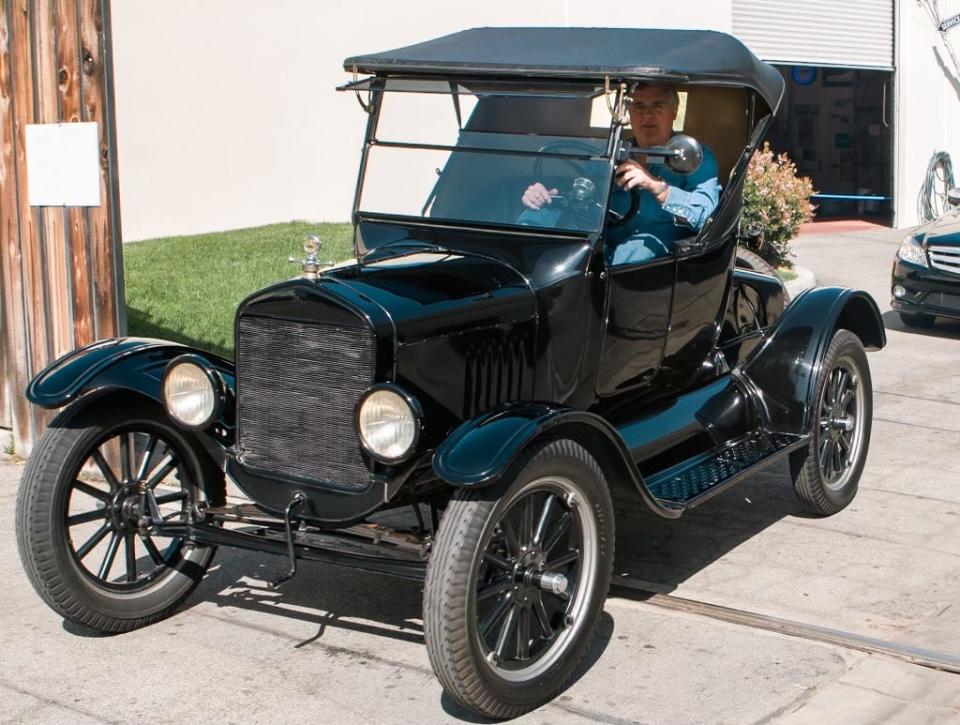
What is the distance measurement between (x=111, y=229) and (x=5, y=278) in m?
0.92

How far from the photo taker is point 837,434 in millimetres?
6250

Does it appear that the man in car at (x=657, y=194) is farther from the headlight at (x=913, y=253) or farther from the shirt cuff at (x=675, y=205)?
the headlight at (x=913, y=253)

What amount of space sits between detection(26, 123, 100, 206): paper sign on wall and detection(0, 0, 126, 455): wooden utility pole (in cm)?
4

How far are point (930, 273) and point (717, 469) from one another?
6.14 meters

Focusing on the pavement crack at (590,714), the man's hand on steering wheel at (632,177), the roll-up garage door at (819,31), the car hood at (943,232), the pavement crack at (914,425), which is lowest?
the pavement crack at (590,714)

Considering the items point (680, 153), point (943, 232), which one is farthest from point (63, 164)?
point (943, 232)

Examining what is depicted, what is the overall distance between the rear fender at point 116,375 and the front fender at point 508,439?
1.05 metres

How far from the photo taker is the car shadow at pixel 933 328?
35.9ft

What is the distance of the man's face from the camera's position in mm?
5551

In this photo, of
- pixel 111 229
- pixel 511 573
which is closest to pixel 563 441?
pixel 511 573

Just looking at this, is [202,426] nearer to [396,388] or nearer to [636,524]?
[396,388]

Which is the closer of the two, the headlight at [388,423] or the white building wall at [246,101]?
the headlight at [388,423]

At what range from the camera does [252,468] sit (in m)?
4.57

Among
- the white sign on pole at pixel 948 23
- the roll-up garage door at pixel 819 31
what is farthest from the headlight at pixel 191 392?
the white sign on pole at pixel 948 23
